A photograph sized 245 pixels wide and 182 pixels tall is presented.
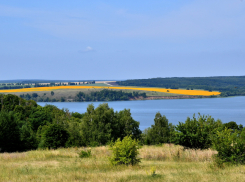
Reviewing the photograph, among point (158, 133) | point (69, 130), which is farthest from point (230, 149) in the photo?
point (69, 130)

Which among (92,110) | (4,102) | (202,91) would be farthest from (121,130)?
(202,91)

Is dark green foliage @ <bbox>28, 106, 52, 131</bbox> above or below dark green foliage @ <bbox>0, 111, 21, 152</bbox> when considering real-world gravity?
below

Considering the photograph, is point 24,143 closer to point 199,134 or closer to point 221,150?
point 199,134

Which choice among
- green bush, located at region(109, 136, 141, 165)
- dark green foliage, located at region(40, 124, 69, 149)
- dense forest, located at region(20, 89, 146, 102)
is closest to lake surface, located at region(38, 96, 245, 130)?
dense forest, located at region(20, 89, 146, 102)

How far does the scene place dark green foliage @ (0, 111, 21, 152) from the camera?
89.9 feet

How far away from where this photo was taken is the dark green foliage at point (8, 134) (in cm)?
2739

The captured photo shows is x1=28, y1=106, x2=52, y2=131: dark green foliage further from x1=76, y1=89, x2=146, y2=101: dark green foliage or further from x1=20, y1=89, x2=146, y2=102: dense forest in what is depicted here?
x1=76, y1=89, x2=146, y2=101: dark green foliage

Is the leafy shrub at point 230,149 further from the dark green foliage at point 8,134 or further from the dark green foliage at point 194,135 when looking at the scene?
the dark green foliage at point 8,134

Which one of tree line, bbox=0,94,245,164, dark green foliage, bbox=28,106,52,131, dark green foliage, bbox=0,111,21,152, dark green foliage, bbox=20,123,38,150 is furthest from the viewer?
dark green foliage, bbox=28,106,52,131

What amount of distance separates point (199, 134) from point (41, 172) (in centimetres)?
998

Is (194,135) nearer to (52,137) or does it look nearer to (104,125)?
(52,137)

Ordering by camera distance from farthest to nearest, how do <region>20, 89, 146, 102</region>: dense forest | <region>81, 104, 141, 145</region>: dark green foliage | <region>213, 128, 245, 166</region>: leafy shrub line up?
<region>20, 89, 146, 102</region>: dense forest
<region>81, 104, 141, 145</region>: dark green foliage
<region>213, 128, 245, 166</region>: leafy shrub

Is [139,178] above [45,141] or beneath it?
above

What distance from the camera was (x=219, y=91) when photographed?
177625 millimetres
